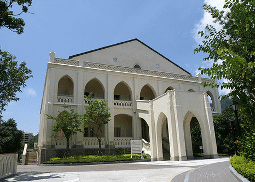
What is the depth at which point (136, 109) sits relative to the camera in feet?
81.3

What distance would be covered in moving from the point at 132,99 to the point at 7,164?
667 inches

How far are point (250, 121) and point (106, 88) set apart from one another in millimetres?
18377

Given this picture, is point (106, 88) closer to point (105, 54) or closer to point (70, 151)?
point (105, 54)

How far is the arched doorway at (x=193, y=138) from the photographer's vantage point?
21039 millimetres

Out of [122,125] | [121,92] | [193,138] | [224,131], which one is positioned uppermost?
[121,92]

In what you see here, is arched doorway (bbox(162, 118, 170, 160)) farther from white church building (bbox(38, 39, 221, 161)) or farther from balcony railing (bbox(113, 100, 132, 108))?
balcony railing (bbox(113, 100, 132, 108))

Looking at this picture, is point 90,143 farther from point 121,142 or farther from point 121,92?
point 121,92

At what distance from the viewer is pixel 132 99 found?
82.9ft

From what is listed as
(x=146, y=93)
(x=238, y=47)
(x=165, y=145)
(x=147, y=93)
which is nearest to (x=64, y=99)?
(x=146, y=93)

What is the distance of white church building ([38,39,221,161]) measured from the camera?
1962 cm

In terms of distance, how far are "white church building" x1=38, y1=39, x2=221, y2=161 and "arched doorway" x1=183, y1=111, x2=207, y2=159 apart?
100 millimetres

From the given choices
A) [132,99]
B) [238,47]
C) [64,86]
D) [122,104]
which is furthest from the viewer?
[64,86]

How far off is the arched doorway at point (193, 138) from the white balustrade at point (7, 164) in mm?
15874

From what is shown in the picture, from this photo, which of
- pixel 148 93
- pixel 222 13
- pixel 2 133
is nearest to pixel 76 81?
pixel 2 133
